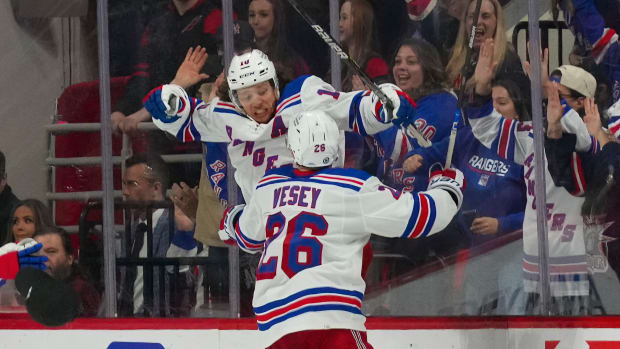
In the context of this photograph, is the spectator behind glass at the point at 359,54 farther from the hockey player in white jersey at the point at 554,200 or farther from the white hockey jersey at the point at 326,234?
the white hockey jersey at the point at 326,234

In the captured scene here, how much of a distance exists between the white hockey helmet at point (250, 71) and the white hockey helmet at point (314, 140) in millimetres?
388

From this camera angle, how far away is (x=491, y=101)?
4465 millimetres

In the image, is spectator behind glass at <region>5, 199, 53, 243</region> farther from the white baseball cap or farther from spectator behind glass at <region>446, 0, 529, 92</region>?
the white baseball cap

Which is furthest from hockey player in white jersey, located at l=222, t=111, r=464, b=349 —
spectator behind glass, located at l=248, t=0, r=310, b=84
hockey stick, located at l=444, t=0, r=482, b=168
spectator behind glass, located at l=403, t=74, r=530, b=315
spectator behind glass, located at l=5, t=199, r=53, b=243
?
spectator behind glass, located at l=5, t=199, r=53, b=243

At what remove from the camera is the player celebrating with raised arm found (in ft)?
14.0

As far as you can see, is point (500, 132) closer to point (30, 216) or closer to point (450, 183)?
point (450, 183)

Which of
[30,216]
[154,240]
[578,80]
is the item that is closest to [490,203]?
[578,80]

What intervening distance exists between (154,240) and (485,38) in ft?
4.59

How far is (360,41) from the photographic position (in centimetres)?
462

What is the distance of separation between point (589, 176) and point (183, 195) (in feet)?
4.77

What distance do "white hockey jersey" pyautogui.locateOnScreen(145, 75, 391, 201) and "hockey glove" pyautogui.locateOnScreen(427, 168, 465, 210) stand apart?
280 mm

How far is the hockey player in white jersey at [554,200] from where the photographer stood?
4.31m

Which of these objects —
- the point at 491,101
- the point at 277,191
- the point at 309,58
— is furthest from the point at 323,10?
the point at 277,191

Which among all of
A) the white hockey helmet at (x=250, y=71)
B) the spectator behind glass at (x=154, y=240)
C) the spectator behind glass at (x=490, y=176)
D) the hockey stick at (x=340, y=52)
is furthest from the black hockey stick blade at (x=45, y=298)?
the spectator behind glass at (x=490, y=176)
